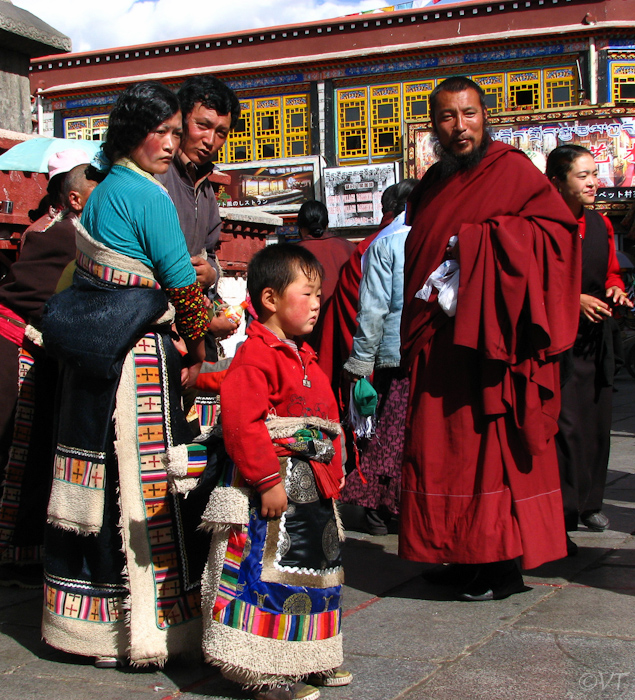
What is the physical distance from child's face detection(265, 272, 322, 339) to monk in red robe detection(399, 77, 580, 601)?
705 millimetres

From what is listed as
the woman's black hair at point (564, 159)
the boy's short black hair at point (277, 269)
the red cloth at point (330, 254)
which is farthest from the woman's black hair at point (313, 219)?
the boy's short black hair at point (277, 269)

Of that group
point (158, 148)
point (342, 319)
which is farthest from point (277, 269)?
point (342, 319)

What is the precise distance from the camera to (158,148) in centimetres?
242

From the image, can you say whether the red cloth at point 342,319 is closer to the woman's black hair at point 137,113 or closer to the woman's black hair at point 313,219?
the woman's black hair at point 313,219

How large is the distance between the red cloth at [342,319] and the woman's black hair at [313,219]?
Answer: 73cm

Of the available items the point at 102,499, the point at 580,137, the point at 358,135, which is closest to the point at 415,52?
the point at 358,135

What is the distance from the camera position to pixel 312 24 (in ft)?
66.7

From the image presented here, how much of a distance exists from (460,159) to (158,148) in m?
1.18

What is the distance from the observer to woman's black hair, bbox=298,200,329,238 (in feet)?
16.6

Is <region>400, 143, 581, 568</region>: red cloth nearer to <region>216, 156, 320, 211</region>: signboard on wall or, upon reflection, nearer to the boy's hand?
the boy's hand

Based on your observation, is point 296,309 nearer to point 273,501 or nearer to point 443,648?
point 273,501

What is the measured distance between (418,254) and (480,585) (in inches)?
48.9

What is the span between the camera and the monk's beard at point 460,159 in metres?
3.01

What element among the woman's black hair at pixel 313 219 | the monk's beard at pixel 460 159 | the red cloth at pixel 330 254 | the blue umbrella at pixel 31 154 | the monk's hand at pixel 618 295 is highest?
the blue umbrella at pixel 31 154
